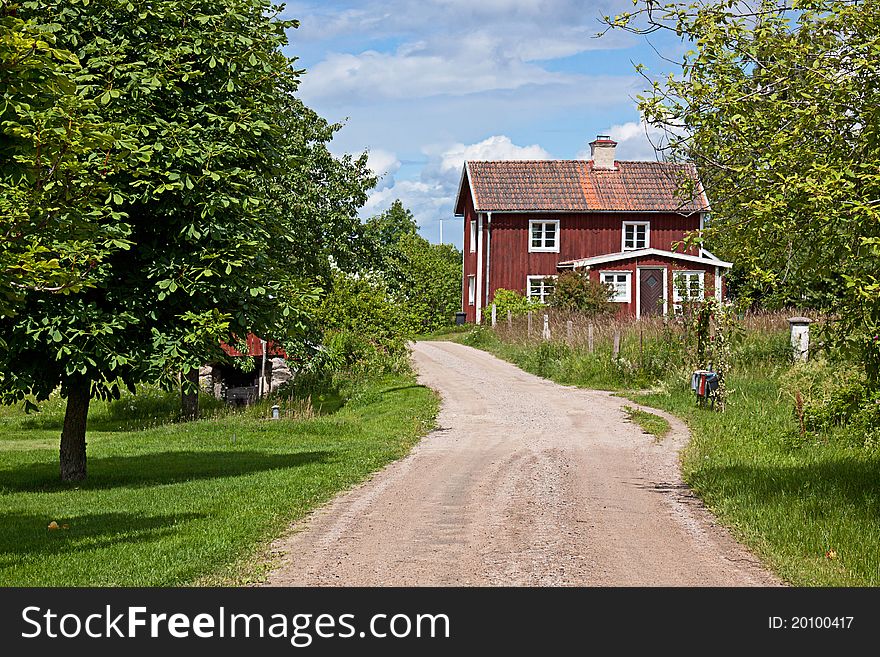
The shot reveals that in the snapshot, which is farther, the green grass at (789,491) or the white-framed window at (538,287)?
the white-framed window at (538,287)

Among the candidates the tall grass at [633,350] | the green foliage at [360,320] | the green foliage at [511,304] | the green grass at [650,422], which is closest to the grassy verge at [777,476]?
the tall grass at [633,350]

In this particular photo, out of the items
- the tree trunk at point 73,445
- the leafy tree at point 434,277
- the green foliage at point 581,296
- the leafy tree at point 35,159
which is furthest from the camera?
the leafy tree at point 434,277

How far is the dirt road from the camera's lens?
8633 millimetres

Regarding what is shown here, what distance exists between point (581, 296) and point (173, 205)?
28561mm

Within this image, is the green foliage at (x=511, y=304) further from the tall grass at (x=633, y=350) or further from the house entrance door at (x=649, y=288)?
the tall grass at (x=633, y=350)

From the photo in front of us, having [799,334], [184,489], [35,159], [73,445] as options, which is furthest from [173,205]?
[799,334]

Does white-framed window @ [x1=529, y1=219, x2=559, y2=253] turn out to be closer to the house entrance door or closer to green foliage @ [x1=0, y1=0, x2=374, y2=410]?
the house entrance door

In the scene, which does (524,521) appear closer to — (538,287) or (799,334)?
(799,334)

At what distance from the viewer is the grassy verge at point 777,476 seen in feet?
29.7

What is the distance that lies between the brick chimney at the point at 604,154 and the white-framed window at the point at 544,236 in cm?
419

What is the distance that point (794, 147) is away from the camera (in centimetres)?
1050

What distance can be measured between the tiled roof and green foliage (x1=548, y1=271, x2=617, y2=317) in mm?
8788

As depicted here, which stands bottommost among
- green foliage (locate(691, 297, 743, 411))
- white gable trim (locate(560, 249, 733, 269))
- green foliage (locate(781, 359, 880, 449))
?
green foliage (locate(781, 359, 880, 449))

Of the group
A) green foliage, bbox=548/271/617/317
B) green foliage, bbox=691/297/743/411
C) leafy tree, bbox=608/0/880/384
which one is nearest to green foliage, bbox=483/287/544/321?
green foliage, bbox=548/271/617/317
